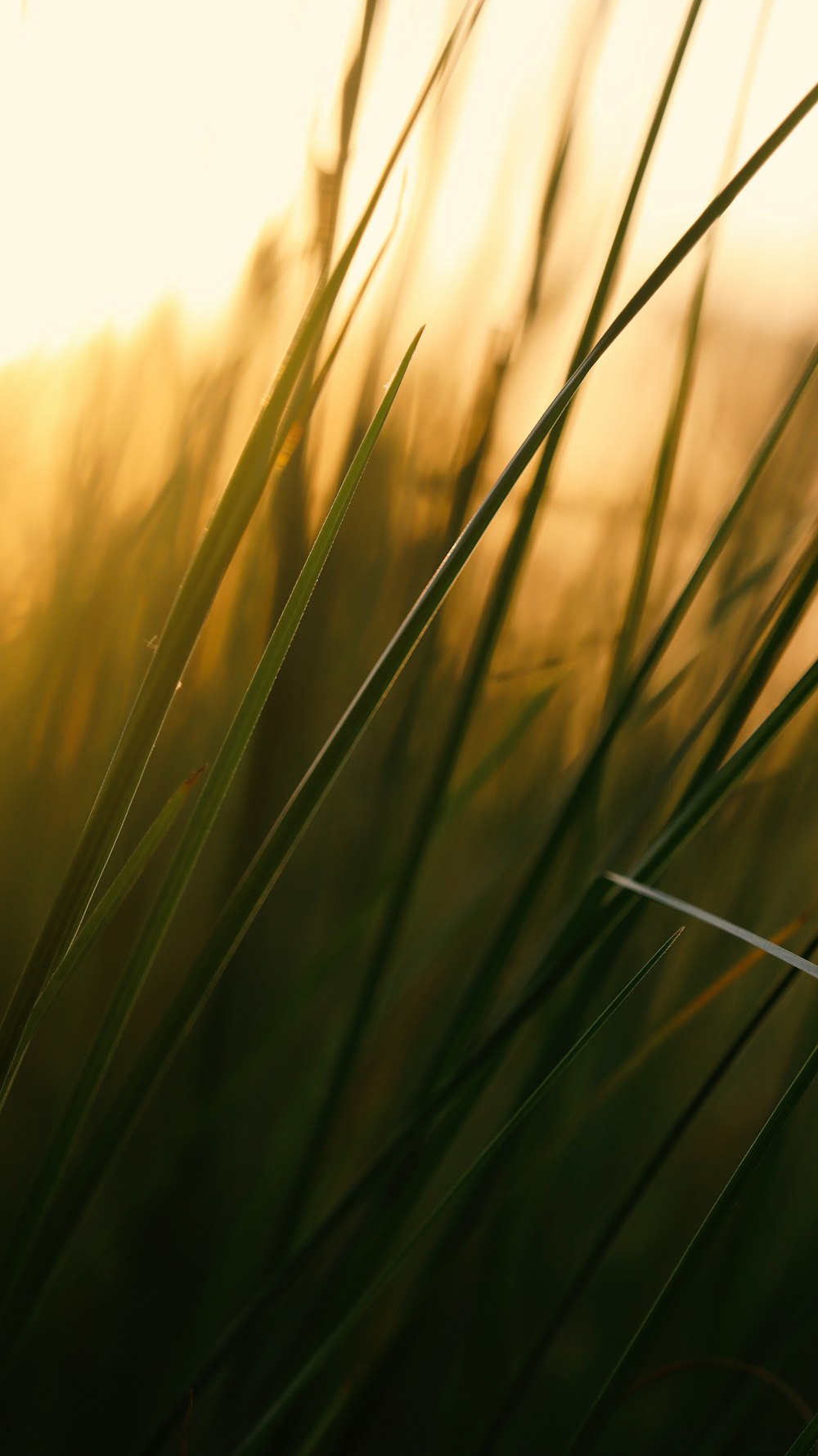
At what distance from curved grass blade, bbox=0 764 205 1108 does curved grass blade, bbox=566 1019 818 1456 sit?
147mm

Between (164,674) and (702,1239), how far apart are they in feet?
0.58

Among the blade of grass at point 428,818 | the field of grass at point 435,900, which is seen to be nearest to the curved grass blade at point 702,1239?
the field of grass at point 435,900

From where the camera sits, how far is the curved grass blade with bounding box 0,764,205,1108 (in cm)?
21

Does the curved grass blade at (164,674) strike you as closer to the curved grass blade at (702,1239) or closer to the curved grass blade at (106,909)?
the curved grass blade at (106,909)

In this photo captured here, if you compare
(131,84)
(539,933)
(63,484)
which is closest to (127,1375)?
(539,933)

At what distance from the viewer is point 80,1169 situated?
0.75 feet

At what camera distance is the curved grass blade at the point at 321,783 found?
20 centimetres

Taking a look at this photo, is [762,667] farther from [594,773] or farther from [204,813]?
[204,813]

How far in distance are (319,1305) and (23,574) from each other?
308mm

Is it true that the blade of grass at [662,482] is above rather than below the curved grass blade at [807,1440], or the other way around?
above

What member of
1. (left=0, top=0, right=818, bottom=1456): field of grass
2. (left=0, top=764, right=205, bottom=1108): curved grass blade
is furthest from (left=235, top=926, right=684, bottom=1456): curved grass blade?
(left=0, top=764, right=205, bottom=1108): curved grass blade

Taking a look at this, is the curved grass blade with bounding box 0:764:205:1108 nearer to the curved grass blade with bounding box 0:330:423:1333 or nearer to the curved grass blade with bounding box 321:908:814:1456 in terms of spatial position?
the curved grass blade with bounding box 0:330:423:1333

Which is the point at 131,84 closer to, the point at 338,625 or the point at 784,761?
the point at 338,625

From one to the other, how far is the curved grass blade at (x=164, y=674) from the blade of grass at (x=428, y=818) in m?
0.13
